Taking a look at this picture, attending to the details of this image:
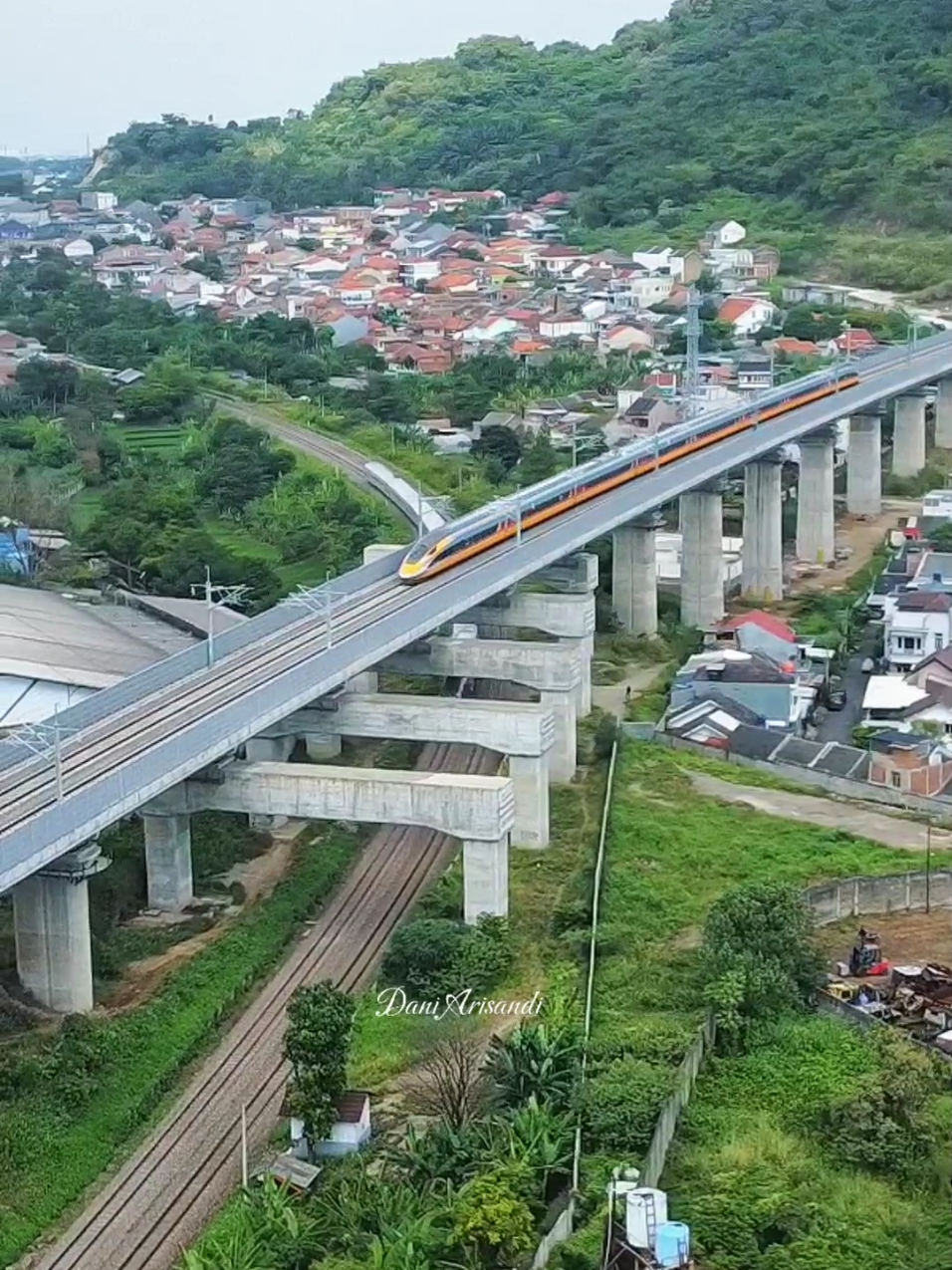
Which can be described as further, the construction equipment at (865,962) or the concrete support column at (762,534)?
the concrete support column at (762,534)

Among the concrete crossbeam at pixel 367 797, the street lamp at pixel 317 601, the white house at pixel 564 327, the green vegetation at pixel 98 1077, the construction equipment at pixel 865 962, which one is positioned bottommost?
the green vegetation at pixel 98 1077

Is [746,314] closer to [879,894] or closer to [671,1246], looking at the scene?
[879,894]

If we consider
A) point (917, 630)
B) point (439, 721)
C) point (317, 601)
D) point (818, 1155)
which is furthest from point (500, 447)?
point (818, 1155)

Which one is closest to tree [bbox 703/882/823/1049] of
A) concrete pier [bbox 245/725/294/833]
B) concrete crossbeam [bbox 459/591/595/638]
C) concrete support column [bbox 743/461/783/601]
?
concrete pier [bbox 245/725/294/833]

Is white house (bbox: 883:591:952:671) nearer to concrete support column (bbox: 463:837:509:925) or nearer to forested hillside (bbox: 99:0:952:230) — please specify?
concrete support column (bbox: 463:837:509:925)

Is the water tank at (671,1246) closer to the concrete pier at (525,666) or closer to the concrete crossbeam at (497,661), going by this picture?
the concrete pier at (525,666)

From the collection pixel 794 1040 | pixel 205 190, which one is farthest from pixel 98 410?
pixel 205 190

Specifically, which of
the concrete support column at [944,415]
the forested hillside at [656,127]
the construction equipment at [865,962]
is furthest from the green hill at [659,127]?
the construction equipment at [865,962]

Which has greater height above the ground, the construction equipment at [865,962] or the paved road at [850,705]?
the construction equipment at [865,962]
